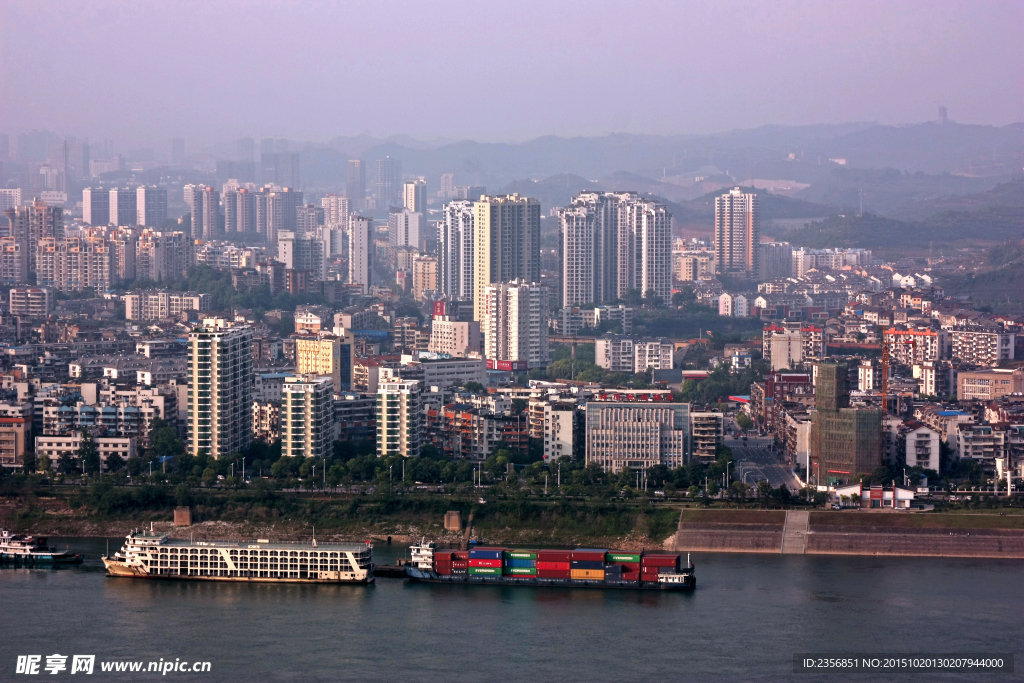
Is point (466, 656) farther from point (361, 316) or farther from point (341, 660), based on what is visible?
point (361, 316)

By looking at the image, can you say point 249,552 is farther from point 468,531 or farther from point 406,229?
point 406,229

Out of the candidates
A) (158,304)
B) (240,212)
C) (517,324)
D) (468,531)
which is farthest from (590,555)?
(240,212)

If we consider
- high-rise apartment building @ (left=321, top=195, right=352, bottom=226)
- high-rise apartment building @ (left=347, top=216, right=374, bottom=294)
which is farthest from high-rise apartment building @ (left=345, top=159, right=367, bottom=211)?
high-rise apartment building @ (left=347, top=216, right=374, bottom=294)

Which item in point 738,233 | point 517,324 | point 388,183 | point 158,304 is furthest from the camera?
point 388,183

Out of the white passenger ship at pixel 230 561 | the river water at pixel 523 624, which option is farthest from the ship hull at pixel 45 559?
the white passenger ship at pixel 230 561

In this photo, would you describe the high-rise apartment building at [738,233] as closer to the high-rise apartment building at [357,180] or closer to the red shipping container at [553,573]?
the high-rise apartment building at [357,180]

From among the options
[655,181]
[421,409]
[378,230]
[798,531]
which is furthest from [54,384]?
[655,181]

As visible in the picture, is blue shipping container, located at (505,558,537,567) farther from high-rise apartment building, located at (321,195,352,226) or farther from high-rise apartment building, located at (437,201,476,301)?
high-rise apartment building, located at (321,195,352,226)
